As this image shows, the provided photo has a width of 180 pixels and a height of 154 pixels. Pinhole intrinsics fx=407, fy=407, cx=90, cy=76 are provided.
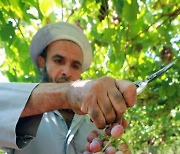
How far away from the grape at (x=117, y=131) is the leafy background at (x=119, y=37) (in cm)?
129

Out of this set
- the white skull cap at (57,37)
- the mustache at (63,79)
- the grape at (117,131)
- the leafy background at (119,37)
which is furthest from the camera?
the leafy background at (119,37)

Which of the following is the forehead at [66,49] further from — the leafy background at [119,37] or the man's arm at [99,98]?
the man's arm at [99,98]

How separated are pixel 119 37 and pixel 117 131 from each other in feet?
5.97

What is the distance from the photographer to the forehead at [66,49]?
1.83 metres

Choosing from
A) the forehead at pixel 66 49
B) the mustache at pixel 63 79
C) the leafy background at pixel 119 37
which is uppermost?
the leafy background at pixel 119 37

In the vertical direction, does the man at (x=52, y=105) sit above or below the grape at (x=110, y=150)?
above

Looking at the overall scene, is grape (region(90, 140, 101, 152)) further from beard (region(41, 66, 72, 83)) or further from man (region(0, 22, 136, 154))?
beard (region(41, 66, 72, 83))

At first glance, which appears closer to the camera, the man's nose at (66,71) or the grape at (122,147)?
the grape at (122,147)

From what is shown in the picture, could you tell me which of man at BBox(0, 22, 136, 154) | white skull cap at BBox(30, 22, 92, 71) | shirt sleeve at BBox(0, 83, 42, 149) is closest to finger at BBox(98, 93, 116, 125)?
man at BBox(0, 22, 136, 154)

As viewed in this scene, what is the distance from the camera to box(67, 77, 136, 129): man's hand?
745 millimetres

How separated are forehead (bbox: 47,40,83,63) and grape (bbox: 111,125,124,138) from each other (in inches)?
42.6

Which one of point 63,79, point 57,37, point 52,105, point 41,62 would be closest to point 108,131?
point 52,105

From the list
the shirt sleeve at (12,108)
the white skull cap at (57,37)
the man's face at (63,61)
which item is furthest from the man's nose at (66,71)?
the shirt sleeve at (12,108)

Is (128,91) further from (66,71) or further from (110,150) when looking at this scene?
(66,71)
